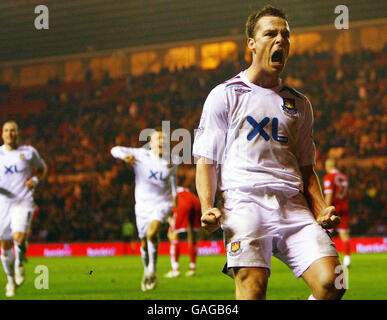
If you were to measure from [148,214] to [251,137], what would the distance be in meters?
4.75

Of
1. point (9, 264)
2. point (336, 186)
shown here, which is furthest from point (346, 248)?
point (9, 264)

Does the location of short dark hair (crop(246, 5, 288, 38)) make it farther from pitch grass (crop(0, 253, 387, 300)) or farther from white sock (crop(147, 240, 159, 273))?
white sock (crop(147, 240, 159, 273))

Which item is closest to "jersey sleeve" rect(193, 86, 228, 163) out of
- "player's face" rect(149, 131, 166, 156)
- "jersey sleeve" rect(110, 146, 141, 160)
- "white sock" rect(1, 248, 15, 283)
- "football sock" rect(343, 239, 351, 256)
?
"jersey sleeve" rect(110, 146, 141, 160)

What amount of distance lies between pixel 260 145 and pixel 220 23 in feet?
38.2

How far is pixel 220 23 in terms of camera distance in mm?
14242

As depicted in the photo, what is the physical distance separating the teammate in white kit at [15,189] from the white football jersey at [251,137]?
4603 millimetres

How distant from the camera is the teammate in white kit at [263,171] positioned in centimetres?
286

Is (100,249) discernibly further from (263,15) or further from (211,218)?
(211,218)

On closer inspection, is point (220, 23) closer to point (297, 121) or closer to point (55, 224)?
point (55, 224)

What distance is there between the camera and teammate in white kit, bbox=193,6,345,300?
2.86m

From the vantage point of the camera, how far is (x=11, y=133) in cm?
733

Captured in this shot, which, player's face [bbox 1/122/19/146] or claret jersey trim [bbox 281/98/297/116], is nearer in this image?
claret jersey trim [bbox 281/98/297/116]

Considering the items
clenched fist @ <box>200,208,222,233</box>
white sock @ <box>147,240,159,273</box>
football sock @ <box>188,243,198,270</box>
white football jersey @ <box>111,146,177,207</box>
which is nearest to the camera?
clenched fist @ <box>200,208,222,233</box>

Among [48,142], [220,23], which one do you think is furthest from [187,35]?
[48,142]
